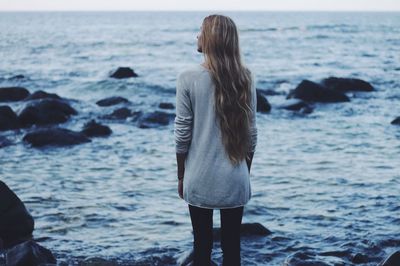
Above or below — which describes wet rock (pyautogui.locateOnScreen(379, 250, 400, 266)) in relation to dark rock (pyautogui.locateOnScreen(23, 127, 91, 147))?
above

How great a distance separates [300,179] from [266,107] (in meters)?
8.32

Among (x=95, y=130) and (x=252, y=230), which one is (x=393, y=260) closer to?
(x=252, y=230)

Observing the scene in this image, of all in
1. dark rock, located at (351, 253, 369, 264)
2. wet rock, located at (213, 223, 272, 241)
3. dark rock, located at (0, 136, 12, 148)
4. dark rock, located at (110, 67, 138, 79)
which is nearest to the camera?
dark rock, located at (351, 253, 369, 264)

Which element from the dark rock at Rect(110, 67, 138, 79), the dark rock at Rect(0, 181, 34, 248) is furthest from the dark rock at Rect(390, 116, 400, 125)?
the dark rock at Rect(110, 67, 138, 79)

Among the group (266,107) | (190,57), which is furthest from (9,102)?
(190,57)

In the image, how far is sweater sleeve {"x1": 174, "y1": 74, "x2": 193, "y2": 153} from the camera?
3.63m

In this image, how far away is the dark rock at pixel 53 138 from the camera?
13.3 m

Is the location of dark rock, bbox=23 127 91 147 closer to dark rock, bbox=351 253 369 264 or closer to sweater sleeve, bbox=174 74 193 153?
dark rock, bbox=351 253 369 264

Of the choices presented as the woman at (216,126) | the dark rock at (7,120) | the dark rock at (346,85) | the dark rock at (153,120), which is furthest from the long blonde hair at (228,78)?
the dark rock at (346,85)

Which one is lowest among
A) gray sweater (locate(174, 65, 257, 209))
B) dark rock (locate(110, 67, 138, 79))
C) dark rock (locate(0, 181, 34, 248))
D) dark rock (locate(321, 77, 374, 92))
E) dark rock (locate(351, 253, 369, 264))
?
dark rock (locate(110, 67, 138, 79))

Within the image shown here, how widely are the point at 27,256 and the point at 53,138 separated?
25.4 ft

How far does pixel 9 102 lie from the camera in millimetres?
20406

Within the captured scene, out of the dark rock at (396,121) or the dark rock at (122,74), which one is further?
the dark rock at (122,74)

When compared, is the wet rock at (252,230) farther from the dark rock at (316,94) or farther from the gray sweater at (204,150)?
the dark rock at (316,94)
